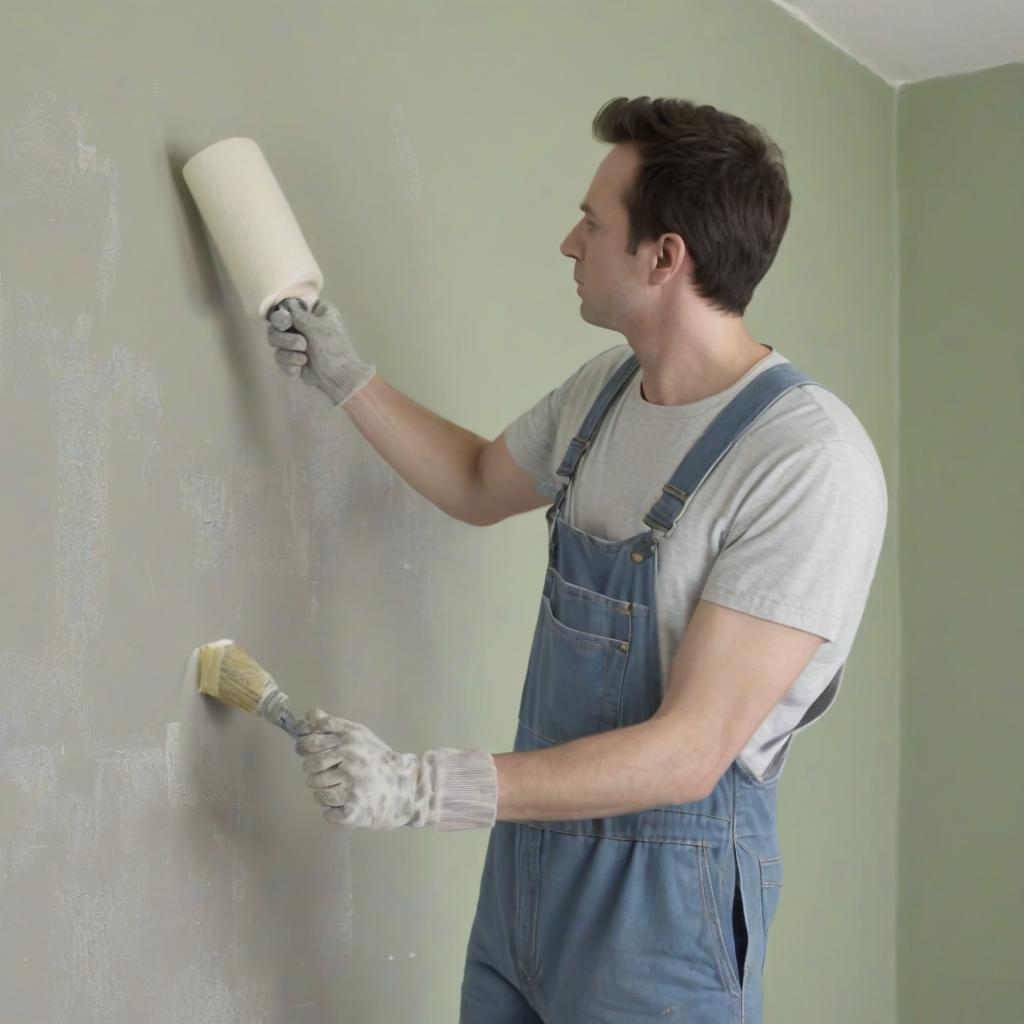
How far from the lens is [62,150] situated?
4.42ft

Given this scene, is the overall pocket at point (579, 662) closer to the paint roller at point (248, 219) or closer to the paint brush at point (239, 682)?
the paint brush at point (239, 682)

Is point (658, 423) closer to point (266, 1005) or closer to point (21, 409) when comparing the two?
point (21, 409)

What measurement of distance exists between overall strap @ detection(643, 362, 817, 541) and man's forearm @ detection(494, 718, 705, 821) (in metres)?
0.25

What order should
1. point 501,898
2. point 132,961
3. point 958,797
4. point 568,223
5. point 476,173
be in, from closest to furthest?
point 132,961, point 501,898, point 476,173, point 568,223, point 958,797

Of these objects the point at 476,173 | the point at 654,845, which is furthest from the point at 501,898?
the point at 476,173

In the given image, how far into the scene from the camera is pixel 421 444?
1725mm

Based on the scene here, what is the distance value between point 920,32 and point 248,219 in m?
2.04

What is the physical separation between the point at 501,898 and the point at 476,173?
3.53 feet

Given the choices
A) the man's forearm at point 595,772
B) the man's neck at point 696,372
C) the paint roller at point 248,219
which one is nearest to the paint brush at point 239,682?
the man's forearm at point 595,772

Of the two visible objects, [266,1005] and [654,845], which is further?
[266,1005]

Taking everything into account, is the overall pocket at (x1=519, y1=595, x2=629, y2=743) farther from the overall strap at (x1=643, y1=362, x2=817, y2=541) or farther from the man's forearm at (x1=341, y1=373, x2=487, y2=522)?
the man's forearm at (x1=341, y1=373, x2=487, y2=522)

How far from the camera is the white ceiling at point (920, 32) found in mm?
2732

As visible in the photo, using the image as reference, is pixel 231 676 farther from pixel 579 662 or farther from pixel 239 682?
pixel 579 662

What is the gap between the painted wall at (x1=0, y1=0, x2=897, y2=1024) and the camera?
133 cm
